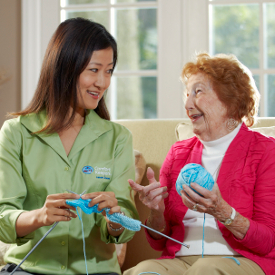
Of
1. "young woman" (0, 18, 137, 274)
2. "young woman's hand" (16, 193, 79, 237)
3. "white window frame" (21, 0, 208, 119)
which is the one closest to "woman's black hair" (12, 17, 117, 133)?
"young woman" (0, 18, 137, 274)

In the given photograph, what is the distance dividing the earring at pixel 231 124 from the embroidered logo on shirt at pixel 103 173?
491 mm

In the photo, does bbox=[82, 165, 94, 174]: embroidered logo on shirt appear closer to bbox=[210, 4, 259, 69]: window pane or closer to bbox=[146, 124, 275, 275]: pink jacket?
bbox=[146, 124, 275, 275]: pink jacket

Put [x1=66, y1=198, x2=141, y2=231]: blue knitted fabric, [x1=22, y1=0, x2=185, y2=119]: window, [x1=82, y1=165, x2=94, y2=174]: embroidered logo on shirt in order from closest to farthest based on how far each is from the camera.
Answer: [x1=66, y1=198, x2=141, y2=231]: blue knitted fabric < [x1=82, y1=165, x2=94, y2=174]: embroidered logo on shirt < [x1=22, y1=0, x2=185, y2=119]: window

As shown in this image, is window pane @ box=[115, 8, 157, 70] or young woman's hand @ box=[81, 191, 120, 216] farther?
window pane @ box=[115, 8, 157, 70]

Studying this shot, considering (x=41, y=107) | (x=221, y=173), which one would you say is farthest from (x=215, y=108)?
(x=41, y=107)

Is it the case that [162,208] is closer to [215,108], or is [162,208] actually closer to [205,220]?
[205,220]

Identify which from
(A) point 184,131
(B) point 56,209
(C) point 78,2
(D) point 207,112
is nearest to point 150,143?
(A) point 184,131

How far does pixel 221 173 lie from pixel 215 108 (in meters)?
0.25

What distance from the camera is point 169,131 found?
1.94 metres

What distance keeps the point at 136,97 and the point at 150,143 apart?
794 mm

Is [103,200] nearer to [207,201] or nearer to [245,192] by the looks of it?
[207,201]

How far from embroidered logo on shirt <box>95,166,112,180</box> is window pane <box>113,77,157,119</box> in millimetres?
1281

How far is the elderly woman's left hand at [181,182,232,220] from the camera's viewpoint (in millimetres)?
1200

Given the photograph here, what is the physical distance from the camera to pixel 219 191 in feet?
4.05
